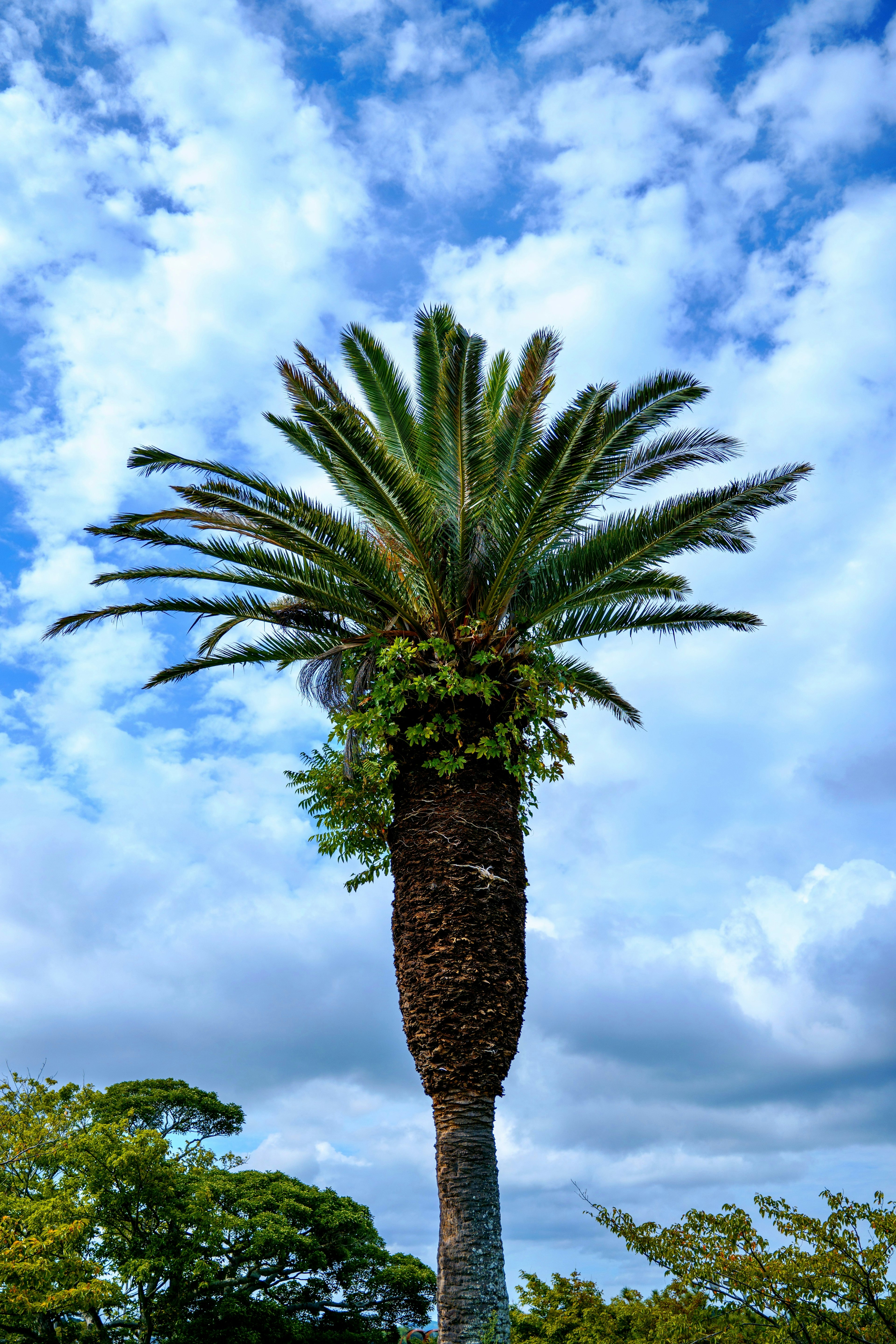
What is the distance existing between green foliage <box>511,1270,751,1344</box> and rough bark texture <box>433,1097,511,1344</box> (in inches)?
46.5

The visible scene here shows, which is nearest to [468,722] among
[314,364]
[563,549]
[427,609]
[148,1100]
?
[427,609]

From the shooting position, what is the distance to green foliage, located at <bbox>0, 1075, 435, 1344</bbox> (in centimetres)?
1641

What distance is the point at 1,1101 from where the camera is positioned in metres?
20.7

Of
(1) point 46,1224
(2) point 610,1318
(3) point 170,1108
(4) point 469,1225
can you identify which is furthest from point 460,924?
(3) point 170,1108

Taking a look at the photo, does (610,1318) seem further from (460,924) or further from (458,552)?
(458,552)

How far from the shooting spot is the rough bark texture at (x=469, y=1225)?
10008mm

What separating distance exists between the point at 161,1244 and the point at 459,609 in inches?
544

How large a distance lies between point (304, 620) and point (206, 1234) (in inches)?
498

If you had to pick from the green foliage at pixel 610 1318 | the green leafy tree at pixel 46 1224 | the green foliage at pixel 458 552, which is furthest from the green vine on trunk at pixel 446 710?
the green leafy tree at pixel 46 1224

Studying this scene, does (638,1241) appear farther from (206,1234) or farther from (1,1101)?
(1,1101)

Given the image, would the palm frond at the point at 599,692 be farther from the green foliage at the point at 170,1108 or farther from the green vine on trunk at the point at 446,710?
the green foliage at the point at 170,1108

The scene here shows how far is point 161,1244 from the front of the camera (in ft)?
60.6

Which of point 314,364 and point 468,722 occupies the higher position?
point 314,364

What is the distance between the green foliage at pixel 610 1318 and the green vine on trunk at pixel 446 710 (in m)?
5.58
